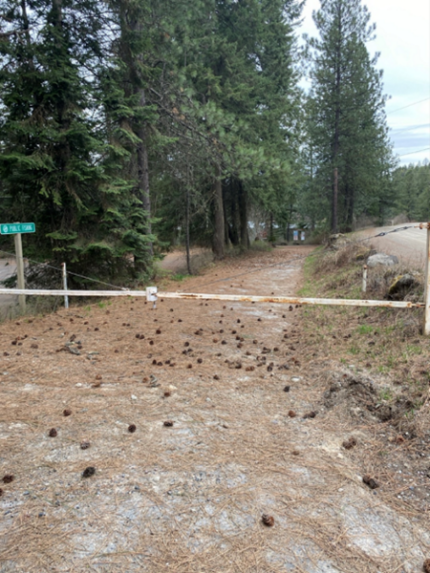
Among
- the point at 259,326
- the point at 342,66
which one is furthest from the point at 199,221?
the point at 342,66

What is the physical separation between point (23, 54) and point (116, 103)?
2.10 metres

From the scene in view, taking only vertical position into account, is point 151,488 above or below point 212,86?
below

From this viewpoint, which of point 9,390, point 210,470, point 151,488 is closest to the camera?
point 151,488

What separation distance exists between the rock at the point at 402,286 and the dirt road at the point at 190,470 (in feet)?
7.95

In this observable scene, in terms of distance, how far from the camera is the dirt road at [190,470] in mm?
2051

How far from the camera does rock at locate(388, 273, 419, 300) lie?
6531 mm

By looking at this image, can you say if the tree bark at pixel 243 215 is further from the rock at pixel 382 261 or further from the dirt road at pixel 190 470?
the dirt road at pixel 190 470

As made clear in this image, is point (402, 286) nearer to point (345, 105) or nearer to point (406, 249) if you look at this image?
point (406, 249)

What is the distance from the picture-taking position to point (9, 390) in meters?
4.05

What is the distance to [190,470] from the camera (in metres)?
2.74

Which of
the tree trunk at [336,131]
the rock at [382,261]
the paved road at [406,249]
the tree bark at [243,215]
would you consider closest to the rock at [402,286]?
the paved road at [406,249]

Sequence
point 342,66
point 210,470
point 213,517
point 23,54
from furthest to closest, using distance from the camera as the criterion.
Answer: point 342,66 < point 23,54 < point 210,470 < point 213,517

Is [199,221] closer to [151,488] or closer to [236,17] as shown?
[236,17]

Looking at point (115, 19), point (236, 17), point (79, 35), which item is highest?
point (236, 17)
